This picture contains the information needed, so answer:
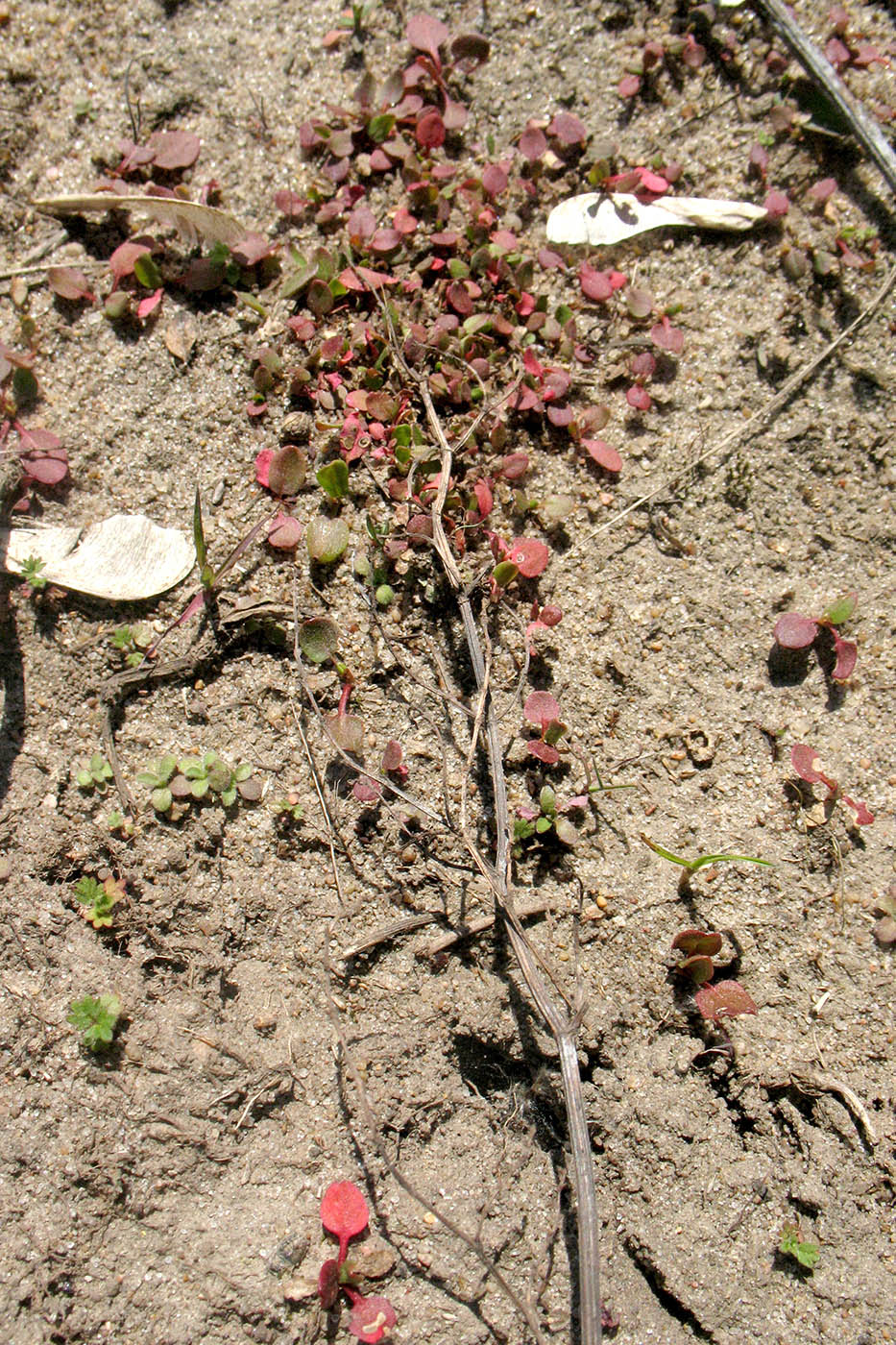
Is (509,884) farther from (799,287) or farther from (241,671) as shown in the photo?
(799,287)

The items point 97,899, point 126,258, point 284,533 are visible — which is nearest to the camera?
point 97,899

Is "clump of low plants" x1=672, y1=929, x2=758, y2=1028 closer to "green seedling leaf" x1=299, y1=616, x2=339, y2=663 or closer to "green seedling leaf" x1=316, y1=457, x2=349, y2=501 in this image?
"green seedling leaf" x1=299, y1=616, x2=339, y2=663

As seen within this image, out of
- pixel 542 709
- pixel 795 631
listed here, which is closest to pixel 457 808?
pixel 542 709

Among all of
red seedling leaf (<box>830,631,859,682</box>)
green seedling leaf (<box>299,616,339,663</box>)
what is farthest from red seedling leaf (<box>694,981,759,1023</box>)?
green seedling leaf (<box>299,616,339,663</box>)

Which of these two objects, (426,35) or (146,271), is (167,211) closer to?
(146,271)

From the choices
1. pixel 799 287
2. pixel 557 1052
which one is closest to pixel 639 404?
pixel 799 287

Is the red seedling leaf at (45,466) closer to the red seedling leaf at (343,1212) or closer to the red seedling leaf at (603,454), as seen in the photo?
the red seedling leaf at (603,454)

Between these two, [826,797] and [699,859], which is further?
[826,797]
